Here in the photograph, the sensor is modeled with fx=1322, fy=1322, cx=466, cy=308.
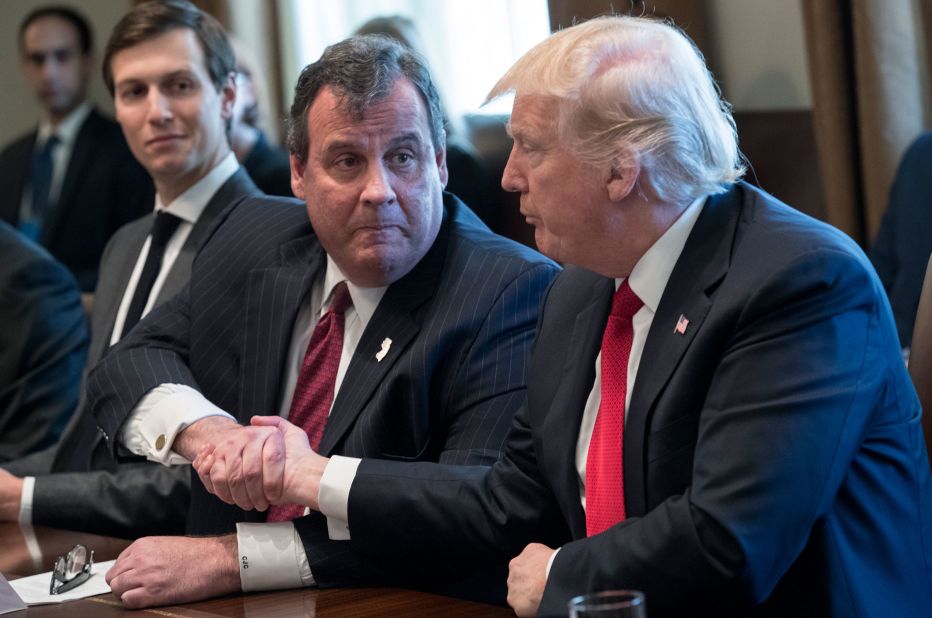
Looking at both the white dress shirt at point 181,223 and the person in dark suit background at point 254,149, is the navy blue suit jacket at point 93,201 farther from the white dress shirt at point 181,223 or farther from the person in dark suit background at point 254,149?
the white dress shirt at point 181,223

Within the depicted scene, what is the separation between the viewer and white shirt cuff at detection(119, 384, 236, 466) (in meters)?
2.35

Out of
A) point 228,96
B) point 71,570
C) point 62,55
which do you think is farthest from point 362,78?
point 62,55

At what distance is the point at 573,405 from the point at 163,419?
2.79ft

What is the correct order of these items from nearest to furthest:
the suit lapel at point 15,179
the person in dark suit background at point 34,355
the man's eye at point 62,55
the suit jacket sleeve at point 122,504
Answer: the suit jacket sleeve at point 122,504 < the person in dark suit background at point 34,355 < the suit lapel at point 15,179 < the man's eye at point 62,55

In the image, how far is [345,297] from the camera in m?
2.47

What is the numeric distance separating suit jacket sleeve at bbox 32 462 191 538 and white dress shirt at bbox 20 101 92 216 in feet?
12.2

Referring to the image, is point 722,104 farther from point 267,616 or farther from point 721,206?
point 267,616

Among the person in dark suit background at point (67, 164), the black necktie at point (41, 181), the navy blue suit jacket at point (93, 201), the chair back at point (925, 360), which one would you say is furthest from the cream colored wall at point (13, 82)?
the chair back at point (925, 360)

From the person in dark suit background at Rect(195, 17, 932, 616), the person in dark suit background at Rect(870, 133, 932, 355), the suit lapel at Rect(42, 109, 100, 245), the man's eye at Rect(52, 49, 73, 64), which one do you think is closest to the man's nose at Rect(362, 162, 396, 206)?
the person in dark suit background at Rect(195, 17, 932, 616)

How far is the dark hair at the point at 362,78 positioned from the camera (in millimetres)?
2334

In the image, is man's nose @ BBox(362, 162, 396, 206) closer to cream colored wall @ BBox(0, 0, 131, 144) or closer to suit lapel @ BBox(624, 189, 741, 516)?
suit lapel @ BBox(624, 189, 741, 516)

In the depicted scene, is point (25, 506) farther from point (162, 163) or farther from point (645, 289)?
point (645, 289)

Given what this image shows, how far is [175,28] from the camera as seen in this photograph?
11.3 ft

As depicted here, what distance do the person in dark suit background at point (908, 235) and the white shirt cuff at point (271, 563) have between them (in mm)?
1754
